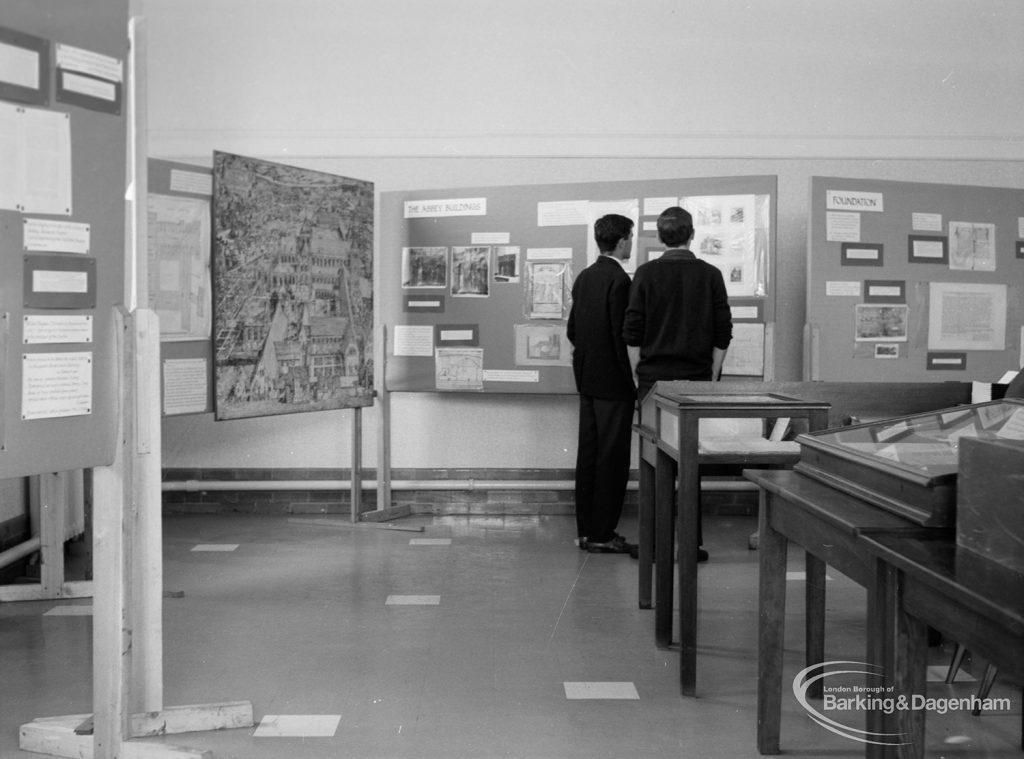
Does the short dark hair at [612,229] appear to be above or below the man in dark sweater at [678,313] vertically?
above

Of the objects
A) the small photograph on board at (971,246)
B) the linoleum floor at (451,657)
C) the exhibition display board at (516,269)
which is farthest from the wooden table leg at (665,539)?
the small photograph on board at (971,246)

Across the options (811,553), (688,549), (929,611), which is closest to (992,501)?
(929,611)

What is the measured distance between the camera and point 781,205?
6.13 m

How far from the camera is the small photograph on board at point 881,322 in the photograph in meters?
5.63

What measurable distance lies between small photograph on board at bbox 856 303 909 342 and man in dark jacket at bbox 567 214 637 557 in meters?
1.47

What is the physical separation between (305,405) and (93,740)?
9.59ft

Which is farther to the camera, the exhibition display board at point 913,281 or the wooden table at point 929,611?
Result: the exhibition display board at point 913,281

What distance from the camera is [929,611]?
154 cm

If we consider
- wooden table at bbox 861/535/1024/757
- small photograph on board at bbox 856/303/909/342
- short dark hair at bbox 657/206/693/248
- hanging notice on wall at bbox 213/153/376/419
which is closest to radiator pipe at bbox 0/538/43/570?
hanging notice on wall at bbox 213/153/376/419

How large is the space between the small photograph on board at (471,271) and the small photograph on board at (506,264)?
51 mm

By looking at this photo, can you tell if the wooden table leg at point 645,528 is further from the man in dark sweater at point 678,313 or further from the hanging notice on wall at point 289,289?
the hanging notice on wall at point 289,289

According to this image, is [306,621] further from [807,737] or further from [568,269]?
[568,269]

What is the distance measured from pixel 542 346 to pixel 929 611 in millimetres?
4364

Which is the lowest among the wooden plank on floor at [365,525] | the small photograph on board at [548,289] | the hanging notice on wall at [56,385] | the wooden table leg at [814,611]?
the wooden plank on floor at [365,525]
